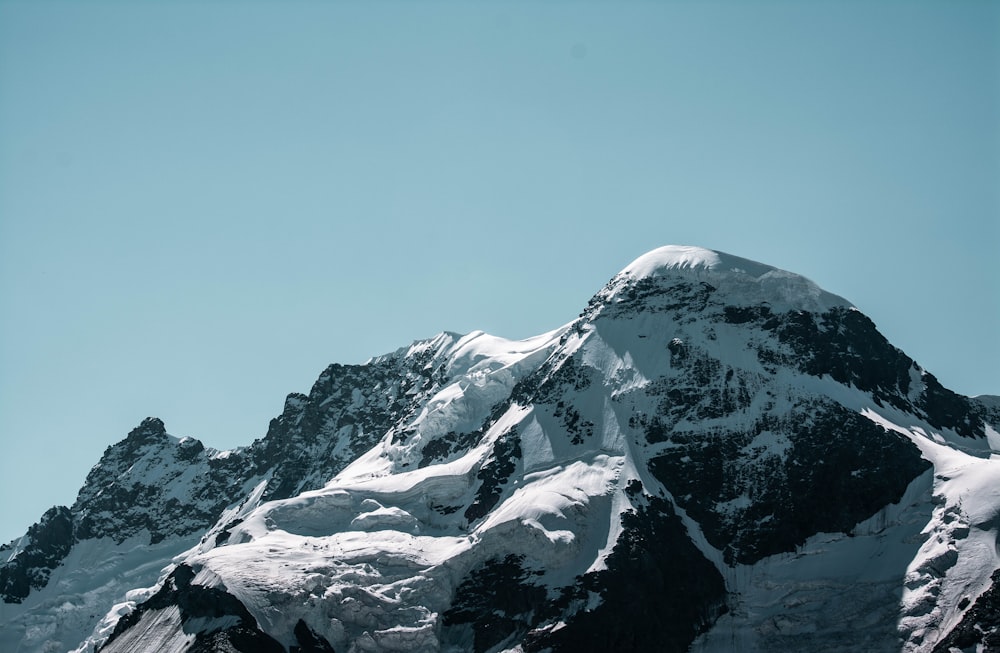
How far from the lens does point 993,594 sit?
19875 centimetres

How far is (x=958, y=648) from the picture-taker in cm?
19375

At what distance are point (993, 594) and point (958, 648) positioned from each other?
1115cm
